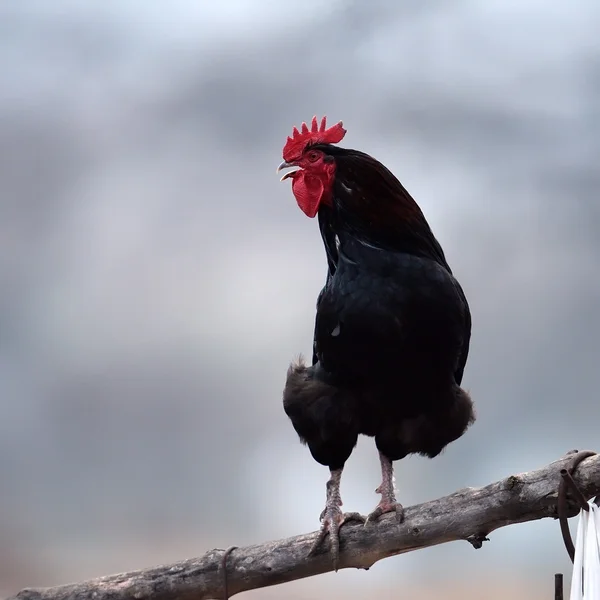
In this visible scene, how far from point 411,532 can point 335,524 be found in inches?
8.9

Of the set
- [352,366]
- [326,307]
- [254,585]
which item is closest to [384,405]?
[352,366]

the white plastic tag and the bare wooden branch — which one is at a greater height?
the bare wooden branch

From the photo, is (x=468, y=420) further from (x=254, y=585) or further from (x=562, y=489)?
(x=254, y=585)

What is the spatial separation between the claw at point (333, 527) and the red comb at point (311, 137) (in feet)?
3.67

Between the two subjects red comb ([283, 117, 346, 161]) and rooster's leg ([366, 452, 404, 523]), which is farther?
red comb ([283, 117, 346, 161])

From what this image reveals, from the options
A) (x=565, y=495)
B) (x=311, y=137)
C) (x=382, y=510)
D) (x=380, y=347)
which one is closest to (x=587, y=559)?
(x=565, y=495)

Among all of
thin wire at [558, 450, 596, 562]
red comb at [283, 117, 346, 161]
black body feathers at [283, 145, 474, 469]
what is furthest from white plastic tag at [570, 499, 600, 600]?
red comb at [283, 117, 346, 161]

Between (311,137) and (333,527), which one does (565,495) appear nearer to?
(333,527)

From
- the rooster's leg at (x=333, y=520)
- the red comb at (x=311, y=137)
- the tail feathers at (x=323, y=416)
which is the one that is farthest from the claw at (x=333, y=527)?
the red comb at (x=311, y=137)

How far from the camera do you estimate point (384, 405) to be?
7.37 feet

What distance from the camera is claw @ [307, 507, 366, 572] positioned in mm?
2145

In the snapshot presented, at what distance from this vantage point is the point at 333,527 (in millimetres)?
2168

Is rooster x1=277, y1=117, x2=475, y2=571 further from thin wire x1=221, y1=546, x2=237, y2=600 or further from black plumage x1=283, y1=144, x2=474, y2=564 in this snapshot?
thin wire x1=221, y1=546, x2=237, y2=600

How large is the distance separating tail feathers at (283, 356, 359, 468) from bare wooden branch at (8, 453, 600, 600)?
0.22 m
